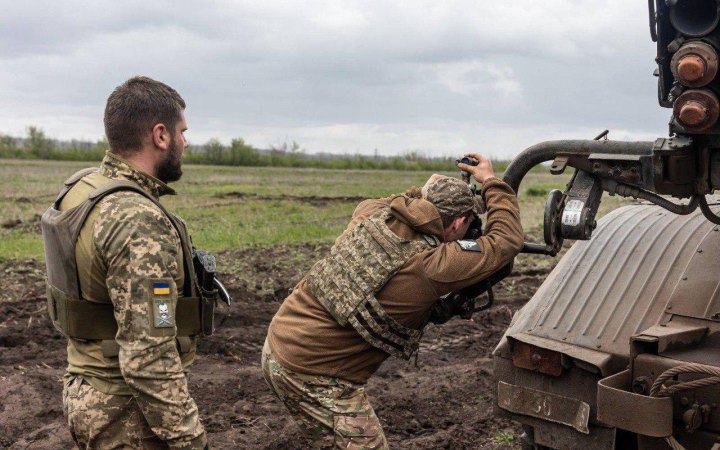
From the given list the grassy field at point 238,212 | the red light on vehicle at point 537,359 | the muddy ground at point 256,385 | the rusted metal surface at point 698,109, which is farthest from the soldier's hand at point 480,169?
the grassy field at point 238,212

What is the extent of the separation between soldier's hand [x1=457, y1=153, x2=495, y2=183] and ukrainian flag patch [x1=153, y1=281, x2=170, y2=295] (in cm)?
166

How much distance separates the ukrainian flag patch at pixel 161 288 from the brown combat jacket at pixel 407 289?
906mm

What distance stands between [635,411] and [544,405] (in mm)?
610

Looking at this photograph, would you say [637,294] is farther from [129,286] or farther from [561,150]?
[129,286]

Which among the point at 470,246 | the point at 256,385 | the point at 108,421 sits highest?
the point at 470,246

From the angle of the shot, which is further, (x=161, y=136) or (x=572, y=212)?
(x=572, y=212)

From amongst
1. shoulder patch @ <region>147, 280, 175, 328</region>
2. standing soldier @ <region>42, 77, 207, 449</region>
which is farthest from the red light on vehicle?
shoulder patch @ <region>147, 280, 175, 328</region>

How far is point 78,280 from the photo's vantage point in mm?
2969

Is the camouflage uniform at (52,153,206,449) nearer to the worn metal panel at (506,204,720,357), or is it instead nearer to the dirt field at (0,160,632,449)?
the worn metal panel at (506,204,720,357)

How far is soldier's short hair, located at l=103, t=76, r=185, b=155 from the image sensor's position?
9.89 ft

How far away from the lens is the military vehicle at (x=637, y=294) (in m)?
3.01

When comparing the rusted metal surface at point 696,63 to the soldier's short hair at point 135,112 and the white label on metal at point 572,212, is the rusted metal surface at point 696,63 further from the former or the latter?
the soldier's short hair at point 135,112

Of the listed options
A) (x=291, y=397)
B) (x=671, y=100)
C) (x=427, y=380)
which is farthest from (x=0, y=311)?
(x=671, y=100)

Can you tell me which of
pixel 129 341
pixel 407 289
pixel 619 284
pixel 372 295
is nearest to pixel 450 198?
pixel 407 289
